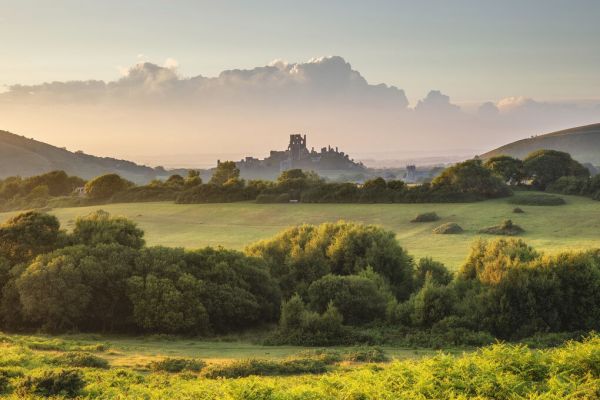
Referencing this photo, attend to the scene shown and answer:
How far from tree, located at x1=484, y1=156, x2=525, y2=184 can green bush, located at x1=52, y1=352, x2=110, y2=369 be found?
7666 centimetres

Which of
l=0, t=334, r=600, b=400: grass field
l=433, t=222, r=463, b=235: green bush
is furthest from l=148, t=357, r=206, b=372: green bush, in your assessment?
l=433, t=222, r=463, b=235: green bush

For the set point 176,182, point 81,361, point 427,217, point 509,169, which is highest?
point 176,182

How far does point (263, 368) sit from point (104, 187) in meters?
82.7

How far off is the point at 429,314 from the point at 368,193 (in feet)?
170

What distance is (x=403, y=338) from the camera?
1023 inches

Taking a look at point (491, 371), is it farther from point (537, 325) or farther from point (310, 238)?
point (310, 238)

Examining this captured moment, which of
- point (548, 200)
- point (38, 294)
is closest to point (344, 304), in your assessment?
point (38, 294)

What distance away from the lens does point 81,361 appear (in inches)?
739

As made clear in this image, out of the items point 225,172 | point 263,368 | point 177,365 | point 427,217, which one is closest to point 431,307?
point 263,368

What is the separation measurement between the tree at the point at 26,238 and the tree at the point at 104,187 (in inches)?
2410

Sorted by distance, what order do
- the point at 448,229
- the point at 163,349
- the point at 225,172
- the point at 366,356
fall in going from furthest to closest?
the point at 225,172 → the point at 448,229 → the point at 163,349 → the point at 366,356

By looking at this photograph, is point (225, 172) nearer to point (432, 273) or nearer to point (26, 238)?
point (26, 238)

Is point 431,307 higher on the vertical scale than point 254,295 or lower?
lower

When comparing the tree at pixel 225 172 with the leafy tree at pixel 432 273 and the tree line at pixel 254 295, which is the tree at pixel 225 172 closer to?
the leafy tree at pixel 432 273
